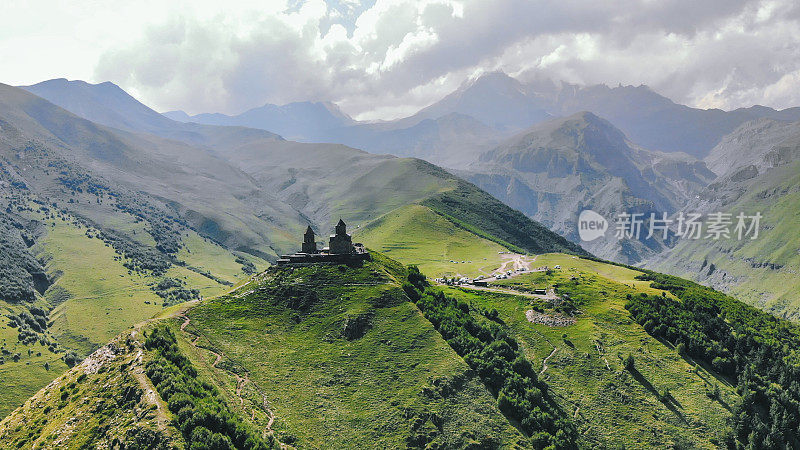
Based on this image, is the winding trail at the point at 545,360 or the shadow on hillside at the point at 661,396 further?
the winding trail at the point at 545,360

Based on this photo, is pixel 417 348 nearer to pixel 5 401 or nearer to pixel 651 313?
pixel 651 313

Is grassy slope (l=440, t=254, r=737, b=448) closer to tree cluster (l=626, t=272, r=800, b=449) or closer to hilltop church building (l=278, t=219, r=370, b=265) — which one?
tree cluster (l=626, t=272, r=800, b=449)

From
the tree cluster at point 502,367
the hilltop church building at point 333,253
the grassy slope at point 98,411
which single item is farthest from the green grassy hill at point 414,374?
the hilltop church building at point 333,253

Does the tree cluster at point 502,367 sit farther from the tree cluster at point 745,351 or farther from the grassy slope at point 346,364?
the tree cluster at point 745,351

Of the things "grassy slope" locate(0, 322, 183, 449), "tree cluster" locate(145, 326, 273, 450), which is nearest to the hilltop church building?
"grassy slope" locate(0, 322, 183, 449)

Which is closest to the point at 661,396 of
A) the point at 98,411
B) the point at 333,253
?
the point at 333,253

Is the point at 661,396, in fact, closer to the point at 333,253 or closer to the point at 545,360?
the point at 545,360

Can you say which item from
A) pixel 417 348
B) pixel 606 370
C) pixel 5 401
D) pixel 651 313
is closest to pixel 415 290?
pixel 417 348

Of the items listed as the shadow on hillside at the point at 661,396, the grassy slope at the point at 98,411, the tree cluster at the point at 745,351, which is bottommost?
the grassy slope at the point at 98,411

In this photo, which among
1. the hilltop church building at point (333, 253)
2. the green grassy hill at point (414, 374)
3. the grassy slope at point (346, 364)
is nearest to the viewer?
the green grassy hill at point (414, 374)
